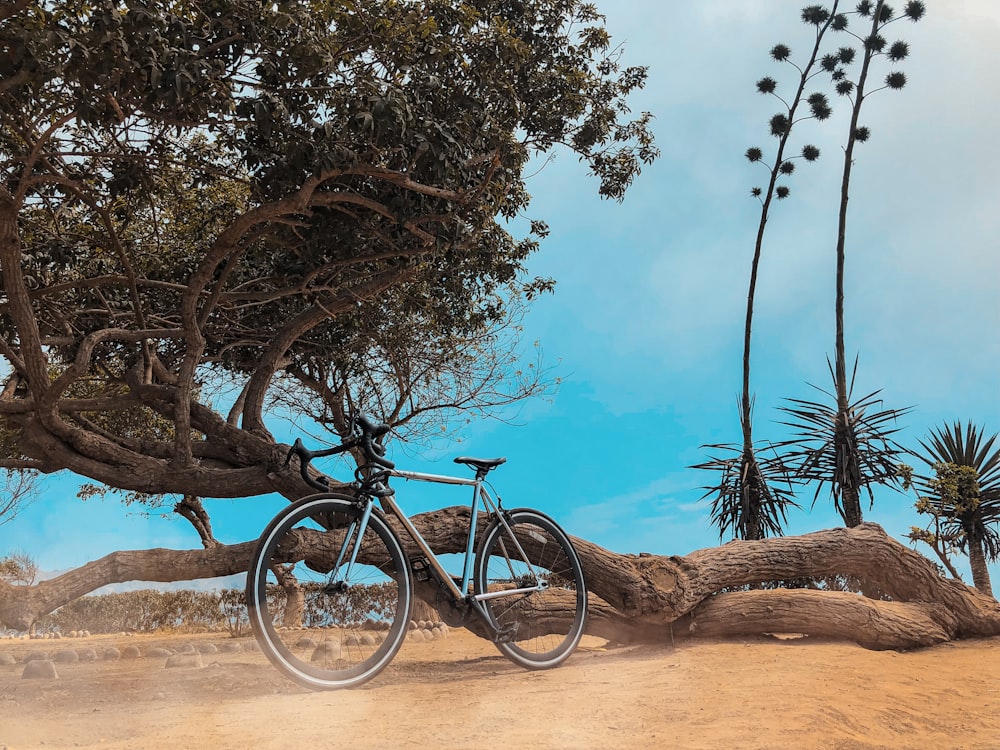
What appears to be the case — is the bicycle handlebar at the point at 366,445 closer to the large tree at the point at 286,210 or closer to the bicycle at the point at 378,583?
the bicycle at the point at 378,583

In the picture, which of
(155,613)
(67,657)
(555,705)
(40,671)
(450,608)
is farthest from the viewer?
(155,613)

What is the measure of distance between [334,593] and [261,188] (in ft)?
13.7

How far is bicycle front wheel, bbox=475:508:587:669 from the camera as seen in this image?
4.94 meters

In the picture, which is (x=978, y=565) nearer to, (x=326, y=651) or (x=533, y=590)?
(x=533, y=590)

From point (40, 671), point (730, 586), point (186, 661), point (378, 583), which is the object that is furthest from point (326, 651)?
point (730, 586)

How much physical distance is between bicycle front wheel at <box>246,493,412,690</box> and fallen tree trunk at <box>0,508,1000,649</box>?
44.5 inches

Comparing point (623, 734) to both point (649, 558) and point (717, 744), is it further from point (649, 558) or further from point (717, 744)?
point (649, 558)

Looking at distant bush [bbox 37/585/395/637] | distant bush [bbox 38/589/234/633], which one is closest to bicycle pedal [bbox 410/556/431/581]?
distant bush [bbox 37/585/395/637]

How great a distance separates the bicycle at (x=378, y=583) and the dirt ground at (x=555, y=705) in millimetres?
229

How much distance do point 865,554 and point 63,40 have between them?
7.70 meters

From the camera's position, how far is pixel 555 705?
388 centimetres

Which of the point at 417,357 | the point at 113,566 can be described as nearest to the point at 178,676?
the point at 113,566

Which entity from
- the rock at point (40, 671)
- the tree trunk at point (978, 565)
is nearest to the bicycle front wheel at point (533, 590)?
the rock at point (40, 671)

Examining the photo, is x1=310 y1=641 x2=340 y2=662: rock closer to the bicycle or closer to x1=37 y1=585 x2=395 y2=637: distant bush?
the bicycle
